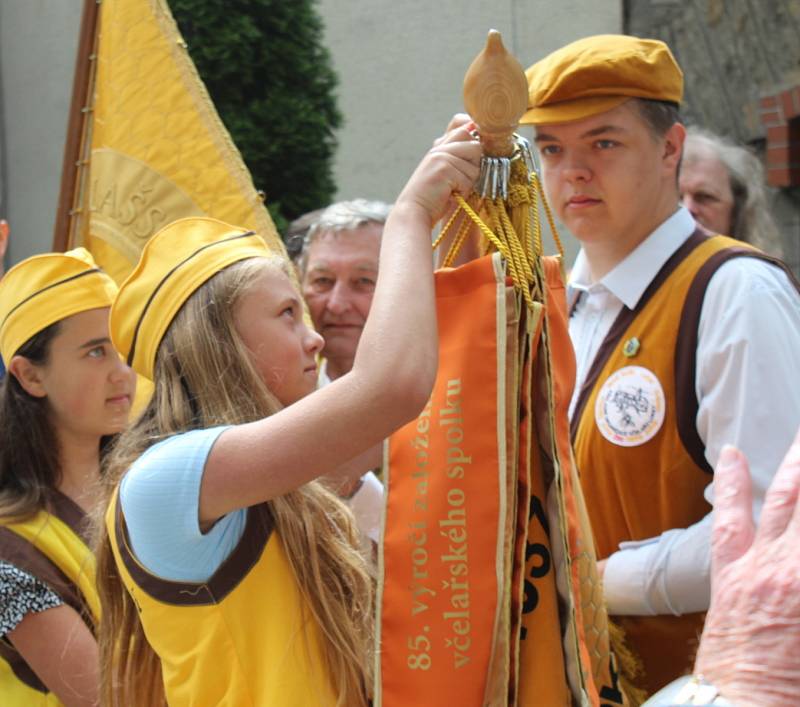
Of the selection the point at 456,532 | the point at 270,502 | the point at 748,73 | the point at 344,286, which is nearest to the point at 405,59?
the point at 748,73

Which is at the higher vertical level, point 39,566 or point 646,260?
point 646,260

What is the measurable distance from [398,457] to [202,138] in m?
2.09

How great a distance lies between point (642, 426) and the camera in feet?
7.80

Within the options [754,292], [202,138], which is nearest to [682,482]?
[754,292]

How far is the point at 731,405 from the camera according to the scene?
2.22 m

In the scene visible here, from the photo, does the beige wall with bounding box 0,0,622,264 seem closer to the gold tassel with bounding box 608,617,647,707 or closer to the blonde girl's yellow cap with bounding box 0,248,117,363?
the blonde girl's yellow cap with bounding box 0,248,117,363

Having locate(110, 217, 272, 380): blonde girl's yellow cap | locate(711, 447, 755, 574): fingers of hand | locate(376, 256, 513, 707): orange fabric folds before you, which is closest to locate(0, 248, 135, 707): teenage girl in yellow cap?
locate(110, 217, 272, 380): blonde girl's yellow cap

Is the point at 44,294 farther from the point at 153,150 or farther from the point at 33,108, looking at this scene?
the point at 33,108

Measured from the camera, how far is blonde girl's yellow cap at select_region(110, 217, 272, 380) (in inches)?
79.9

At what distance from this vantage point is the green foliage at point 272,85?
5.21 meters

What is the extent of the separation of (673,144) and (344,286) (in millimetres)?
1072

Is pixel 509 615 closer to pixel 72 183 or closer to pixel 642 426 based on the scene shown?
pixel 642 426

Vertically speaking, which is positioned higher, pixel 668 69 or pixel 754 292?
pixel 668 69

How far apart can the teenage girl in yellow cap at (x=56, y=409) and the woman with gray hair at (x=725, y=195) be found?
77.8 inches
